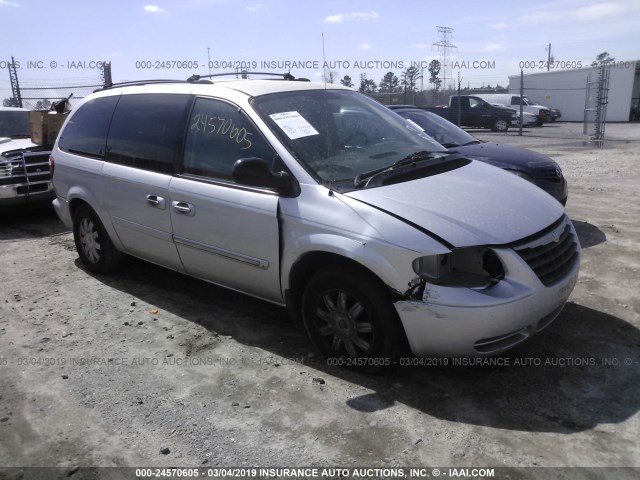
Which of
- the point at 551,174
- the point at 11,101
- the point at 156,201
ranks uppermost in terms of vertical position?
the point at 11,101

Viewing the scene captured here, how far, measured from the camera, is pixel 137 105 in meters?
4.82

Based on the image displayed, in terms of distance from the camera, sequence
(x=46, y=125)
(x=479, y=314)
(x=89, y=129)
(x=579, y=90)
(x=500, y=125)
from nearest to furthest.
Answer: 1. (x=479, y=314)
2. (x=89, y=129)
3. (x=46, y=125)
4. (x=500, y=125)
5. (x=579, y=90)

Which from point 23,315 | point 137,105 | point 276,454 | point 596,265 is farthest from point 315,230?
point 596,265

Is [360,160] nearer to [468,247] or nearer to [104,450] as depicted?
[468,247]

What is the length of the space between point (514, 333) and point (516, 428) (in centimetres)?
52

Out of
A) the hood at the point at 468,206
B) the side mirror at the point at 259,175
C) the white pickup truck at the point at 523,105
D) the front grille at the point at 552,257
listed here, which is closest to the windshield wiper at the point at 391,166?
the hood at the point at 468,206

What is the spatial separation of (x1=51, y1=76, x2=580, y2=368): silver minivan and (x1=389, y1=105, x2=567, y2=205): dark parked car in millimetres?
2256

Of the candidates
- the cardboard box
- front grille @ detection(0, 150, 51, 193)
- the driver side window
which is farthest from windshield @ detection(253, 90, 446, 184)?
the cardboard box

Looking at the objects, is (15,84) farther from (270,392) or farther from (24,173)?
(270,392)

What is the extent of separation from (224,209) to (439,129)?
4.43 meters

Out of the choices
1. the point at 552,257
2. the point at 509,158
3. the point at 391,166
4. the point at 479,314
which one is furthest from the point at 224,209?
the point at 509,158

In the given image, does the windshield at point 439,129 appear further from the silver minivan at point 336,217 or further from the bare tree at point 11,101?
the bare tree at point 11,101

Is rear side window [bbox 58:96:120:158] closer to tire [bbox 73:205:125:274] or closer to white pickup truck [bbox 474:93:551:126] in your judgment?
tire [bbox 73:205:125:274]

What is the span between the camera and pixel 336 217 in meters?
3.31
